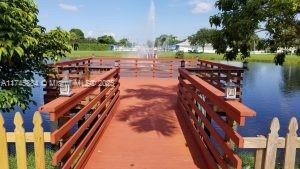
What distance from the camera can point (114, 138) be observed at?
736 cm

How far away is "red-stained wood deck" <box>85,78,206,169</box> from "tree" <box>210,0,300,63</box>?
2.76m

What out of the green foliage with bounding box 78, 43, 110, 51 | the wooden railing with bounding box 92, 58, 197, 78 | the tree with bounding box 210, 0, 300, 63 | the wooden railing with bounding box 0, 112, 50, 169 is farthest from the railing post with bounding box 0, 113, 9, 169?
the green foliage with bounding box 78, 43, 110, 51

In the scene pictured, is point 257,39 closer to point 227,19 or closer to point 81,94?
point 227,19

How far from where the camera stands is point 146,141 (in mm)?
7199

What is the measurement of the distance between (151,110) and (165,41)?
145505mm

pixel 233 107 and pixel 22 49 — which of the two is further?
pixel 22 49

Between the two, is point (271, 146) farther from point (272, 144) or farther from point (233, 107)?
point (233, 107)

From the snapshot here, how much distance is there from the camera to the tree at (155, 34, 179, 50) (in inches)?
5876

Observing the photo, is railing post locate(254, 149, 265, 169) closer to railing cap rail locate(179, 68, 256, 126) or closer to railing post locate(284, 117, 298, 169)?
railing post locate(284, 117, 298, 169)

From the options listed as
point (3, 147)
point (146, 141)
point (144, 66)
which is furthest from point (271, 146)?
point (144, 66)

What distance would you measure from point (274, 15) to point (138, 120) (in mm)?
4796

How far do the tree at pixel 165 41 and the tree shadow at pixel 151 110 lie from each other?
444ft

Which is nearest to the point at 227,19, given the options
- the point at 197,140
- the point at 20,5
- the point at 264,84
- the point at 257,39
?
the point at 257,39

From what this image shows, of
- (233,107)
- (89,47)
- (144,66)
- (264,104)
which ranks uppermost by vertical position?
(89,47)
